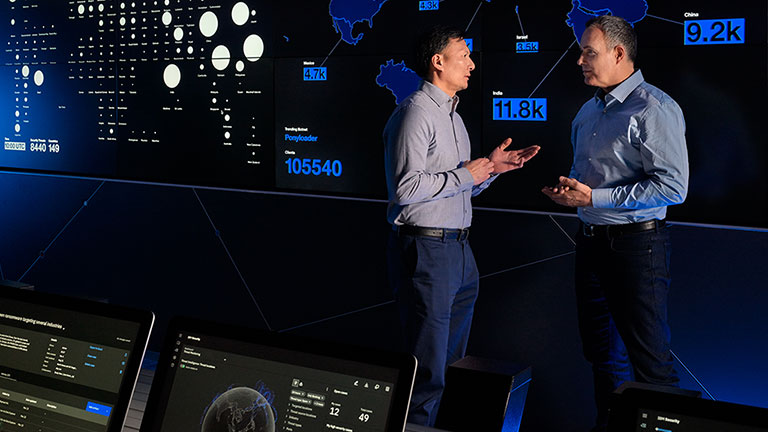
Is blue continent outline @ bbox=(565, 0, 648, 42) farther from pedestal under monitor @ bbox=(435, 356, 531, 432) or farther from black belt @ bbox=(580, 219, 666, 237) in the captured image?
pedestal under monitor @ bbox=(435, 356, 531, 432)

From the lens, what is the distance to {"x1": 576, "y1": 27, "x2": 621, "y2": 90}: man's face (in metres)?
3.15

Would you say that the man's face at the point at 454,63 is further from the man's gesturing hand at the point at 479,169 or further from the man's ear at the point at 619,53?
the man's ear at the point at 619,53

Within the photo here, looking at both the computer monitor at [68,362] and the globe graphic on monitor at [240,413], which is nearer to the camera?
the globe graphic on monitor at [240,413]

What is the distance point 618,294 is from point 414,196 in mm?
795

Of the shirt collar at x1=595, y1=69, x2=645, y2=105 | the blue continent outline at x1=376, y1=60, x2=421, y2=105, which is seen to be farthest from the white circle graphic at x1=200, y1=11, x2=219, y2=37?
the shirt collar at x1=595, y1=69, x2=645, y2=105

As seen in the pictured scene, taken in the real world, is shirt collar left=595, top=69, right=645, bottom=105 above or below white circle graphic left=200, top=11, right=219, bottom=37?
below

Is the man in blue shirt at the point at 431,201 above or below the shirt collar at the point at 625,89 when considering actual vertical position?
below

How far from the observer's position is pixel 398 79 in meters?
3.98

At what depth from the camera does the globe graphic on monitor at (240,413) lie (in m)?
1.30

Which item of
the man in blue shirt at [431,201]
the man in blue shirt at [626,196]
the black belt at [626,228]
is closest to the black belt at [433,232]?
the man in blue shirt at [431,201]

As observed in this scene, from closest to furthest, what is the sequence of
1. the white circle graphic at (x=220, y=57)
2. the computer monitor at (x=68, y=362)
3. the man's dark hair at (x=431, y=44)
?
1. the computer monitor at (x=68, y=362)
2. the man's dark hair at (x=431, y=44)
3. the white circle graphic at (x=220, y=57)

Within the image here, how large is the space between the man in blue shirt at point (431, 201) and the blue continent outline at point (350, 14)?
2.46 feet

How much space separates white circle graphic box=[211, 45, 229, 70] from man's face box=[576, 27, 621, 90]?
78.4 inches

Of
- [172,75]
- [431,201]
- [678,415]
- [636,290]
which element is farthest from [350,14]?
[678,415]
